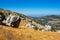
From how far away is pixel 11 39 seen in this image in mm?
24984

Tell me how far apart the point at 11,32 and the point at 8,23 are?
9193 millimetres

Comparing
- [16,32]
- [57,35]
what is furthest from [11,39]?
[57,35]

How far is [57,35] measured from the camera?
30.9m

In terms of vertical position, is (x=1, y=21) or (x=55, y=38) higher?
(x=1, y=21)

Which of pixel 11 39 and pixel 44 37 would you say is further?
pixel 44 37

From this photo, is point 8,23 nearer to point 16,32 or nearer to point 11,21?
point 11,21

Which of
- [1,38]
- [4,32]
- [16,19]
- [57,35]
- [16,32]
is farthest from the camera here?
[16,19]

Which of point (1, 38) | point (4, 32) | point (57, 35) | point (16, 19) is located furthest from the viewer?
point (16, 19)

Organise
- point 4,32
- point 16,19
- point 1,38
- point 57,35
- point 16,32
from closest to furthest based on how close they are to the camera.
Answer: point 1,38 < point 4,32 < point 16,32 < point 57,35 < point 16,19

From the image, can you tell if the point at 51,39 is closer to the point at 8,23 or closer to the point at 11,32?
the point at 11,32

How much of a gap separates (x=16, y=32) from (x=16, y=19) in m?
8.40

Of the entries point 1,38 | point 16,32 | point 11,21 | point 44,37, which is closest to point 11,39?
point 1,38

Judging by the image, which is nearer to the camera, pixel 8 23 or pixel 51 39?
pixel 51 39

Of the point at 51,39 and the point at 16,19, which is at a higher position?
the point at 16,19
